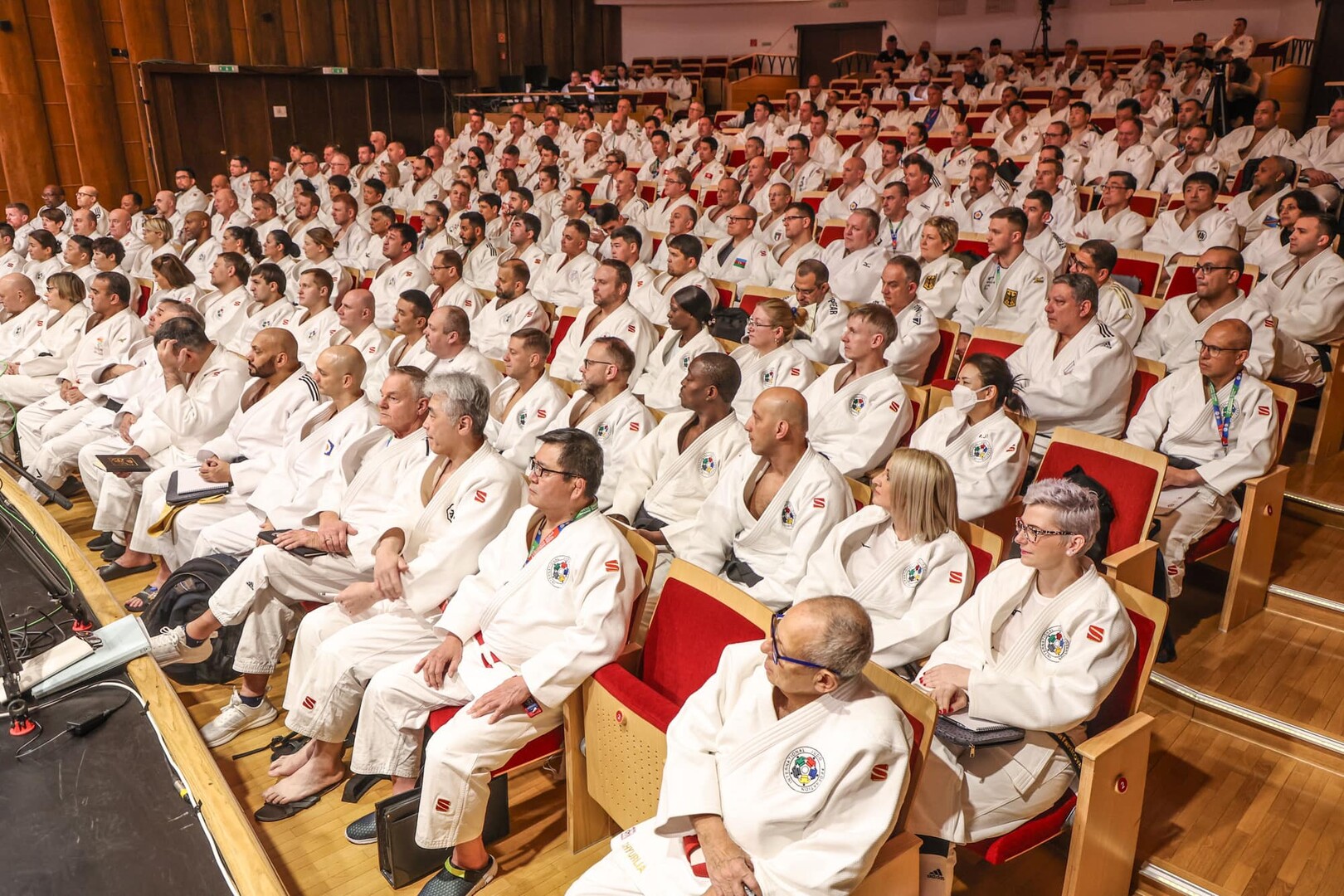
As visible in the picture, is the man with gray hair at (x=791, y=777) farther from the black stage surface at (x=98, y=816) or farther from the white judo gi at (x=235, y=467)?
the white judo gi at (x=235, y=467)

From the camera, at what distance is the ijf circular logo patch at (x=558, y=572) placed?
2.35 m

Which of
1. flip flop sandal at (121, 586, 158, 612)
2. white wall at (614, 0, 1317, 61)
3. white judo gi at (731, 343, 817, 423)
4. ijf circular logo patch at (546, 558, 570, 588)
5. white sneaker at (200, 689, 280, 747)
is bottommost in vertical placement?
white sneaker at (200, 689, 280, 747)

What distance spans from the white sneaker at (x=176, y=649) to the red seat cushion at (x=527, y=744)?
933 millimetres

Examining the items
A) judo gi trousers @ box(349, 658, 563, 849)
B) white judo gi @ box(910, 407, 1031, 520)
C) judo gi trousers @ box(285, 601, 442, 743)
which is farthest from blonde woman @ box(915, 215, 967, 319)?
judo gi trousers @ box(349, 658, 563, 849)

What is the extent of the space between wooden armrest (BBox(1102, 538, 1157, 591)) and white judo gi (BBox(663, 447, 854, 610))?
2.31 feet

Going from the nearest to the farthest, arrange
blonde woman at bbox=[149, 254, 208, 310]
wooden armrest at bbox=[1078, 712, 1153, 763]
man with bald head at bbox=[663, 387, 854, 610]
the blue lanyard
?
wooden armrest at bbox=[1078, 712, 1153, 763] < man with bald head at bbox=[663, 387, 854, 610] < the blue lanyard < blonde woman at bbox=[149, 254, 208, 310]

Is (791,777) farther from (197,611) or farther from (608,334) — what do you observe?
(608,334)

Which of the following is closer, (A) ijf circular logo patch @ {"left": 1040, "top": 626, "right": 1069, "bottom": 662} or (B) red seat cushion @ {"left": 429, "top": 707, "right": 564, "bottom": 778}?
(A) ijf circular logo patch @ {"left": 1040, "top": 626, "right": 1069, "bottom": 662}

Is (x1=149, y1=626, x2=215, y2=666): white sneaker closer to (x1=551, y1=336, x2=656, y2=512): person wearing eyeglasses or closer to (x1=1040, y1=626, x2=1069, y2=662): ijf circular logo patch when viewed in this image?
(x1=551, y1=336, x2=656, y2=512): person wearing eyeglasses

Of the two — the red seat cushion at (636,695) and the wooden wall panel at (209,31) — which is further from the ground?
the wooden wall panel at (209,31)

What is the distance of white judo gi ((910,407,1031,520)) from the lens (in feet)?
10.1

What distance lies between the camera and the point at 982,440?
3.13m

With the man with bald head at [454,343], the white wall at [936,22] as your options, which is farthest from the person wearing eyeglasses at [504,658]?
the white wall at [936,22]

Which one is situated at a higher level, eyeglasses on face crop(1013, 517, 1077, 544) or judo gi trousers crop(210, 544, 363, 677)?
eyeglasses on face crop(1013, 517, 1077, 544)
